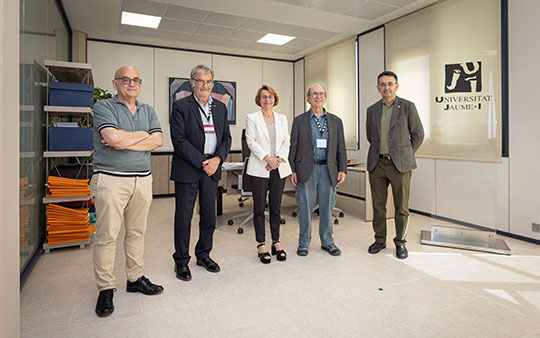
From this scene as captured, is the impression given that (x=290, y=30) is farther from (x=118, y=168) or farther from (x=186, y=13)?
(x=118, y=168)

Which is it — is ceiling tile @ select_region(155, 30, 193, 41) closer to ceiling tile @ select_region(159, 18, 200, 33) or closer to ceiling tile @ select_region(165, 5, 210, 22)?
ceiling tile @ select_region(159, 18, 200, 33)

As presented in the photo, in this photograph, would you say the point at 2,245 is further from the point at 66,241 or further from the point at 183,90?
the point at 183,90

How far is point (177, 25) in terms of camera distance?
230 inches

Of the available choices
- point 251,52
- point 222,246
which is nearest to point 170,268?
point 222,246

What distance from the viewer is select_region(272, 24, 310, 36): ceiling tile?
602 centimetres

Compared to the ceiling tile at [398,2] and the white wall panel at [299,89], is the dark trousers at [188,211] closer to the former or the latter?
the ceiling tile at [398,2]

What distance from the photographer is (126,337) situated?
1.93 meters

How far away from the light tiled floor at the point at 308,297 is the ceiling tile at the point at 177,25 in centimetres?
386

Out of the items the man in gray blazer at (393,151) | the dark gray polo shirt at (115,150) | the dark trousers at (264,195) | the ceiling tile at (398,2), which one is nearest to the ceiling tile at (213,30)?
the ceiling tile at (398,2)

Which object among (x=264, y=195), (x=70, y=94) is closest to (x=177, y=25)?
(x=70, y=94)

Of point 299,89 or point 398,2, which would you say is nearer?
point 398,2

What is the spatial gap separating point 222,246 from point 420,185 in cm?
324

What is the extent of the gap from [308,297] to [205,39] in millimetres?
5632

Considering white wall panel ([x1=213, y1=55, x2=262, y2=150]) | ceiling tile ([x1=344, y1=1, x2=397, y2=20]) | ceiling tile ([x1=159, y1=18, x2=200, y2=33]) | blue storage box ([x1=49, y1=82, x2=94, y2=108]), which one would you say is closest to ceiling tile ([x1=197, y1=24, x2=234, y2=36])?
ceiling tile ([x1=159, y1=18, x2=200, y2=33])
